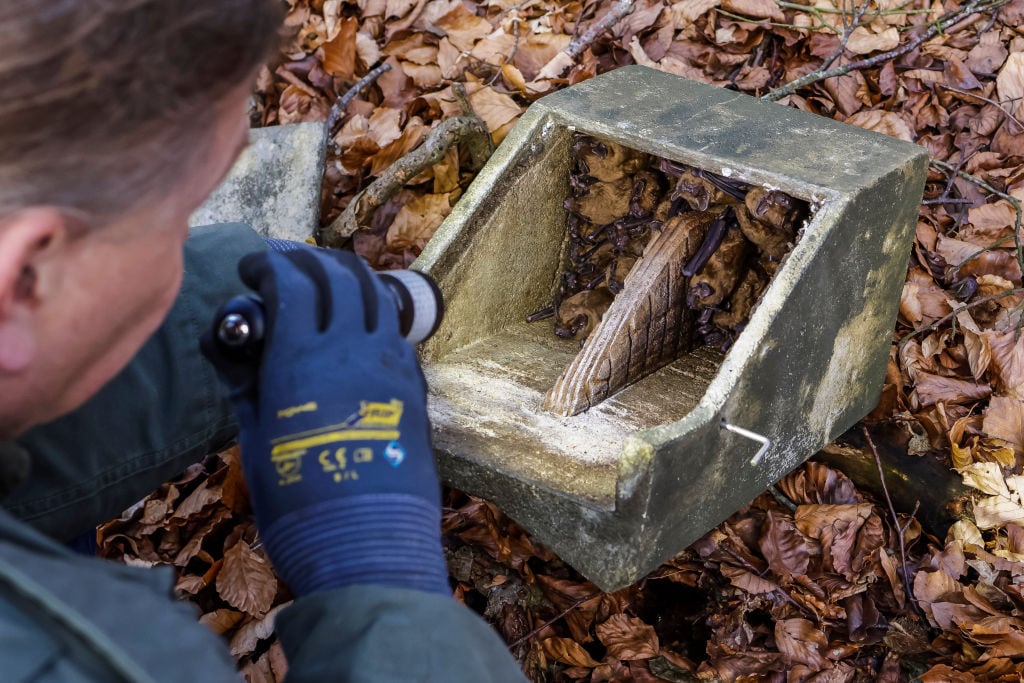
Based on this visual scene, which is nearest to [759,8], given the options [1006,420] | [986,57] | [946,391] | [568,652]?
[986,57]

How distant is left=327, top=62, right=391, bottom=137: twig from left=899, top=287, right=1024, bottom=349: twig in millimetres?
1779

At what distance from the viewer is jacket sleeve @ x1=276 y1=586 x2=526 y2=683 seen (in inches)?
42.6

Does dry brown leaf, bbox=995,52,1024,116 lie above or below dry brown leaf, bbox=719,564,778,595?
above

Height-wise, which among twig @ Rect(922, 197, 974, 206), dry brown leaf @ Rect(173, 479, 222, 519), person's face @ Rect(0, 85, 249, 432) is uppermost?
person's face @ Rect(0, 85, 249, 432)

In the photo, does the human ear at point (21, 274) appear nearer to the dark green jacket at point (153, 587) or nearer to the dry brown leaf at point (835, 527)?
the dark green jacket at point (153, 587)

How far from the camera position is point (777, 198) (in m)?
1.84

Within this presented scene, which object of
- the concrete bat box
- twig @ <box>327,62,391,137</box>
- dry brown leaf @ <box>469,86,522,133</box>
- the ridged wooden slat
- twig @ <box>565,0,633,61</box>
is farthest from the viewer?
twig @ <box>327,62,391,137</box>

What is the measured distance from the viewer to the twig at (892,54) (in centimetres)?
269

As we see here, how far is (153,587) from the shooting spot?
1002 mm

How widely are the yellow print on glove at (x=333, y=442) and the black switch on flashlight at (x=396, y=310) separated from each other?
0.14 meters

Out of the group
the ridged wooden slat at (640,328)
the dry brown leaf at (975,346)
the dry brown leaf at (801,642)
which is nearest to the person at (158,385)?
the ridged wooden slat at (640,328)

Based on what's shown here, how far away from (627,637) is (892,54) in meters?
1.78

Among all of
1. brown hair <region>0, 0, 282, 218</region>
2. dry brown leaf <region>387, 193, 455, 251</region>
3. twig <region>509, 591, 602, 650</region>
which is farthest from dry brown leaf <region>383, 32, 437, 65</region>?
brown hair <region>0, 0, 282, 218</region>

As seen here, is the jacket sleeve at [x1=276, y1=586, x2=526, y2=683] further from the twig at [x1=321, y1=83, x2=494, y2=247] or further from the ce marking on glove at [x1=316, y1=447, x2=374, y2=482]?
the twig at [x1=321, y1=83, x2=494, y2=247]
